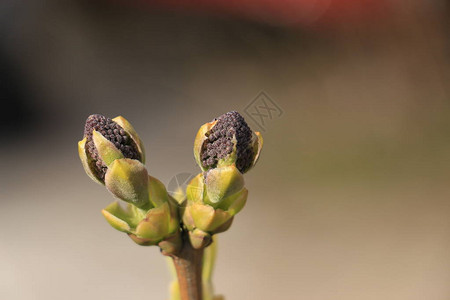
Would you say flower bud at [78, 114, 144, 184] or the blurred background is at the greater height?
the blurred background

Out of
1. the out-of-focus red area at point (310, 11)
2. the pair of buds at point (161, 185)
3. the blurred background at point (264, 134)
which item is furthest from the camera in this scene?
the out-of-focus red area at point (310, 11)

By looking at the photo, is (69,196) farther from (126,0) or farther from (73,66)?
(126,0)

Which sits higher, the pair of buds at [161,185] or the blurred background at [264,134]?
the blurred background at [264,134]

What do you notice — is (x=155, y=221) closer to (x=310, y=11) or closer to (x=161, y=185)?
(x=161, y=185)

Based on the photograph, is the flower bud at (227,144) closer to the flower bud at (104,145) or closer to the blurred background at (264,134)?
the flower bud at (104,145)

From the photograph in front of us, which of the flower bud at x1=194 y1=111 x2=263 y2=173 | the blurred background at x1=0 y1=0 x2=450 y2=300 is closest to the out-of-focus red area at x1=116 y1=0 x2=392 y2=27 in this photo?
the blurred background at x1=0 y1=0 x2=450 y2=300

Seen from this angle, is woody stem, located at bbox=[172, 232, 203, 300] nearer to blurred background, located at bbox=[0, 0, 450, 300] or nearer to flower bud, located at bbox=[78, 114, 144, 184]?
flower bud, located at bbox=[78, 114, 144, 184]

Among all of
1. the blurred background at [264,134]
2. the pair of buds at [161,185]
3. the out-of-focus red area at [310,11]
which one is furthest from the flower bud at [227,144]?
the out-of-focus red area at [310,11]

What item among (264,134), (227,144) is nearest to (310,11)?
(264,134)
